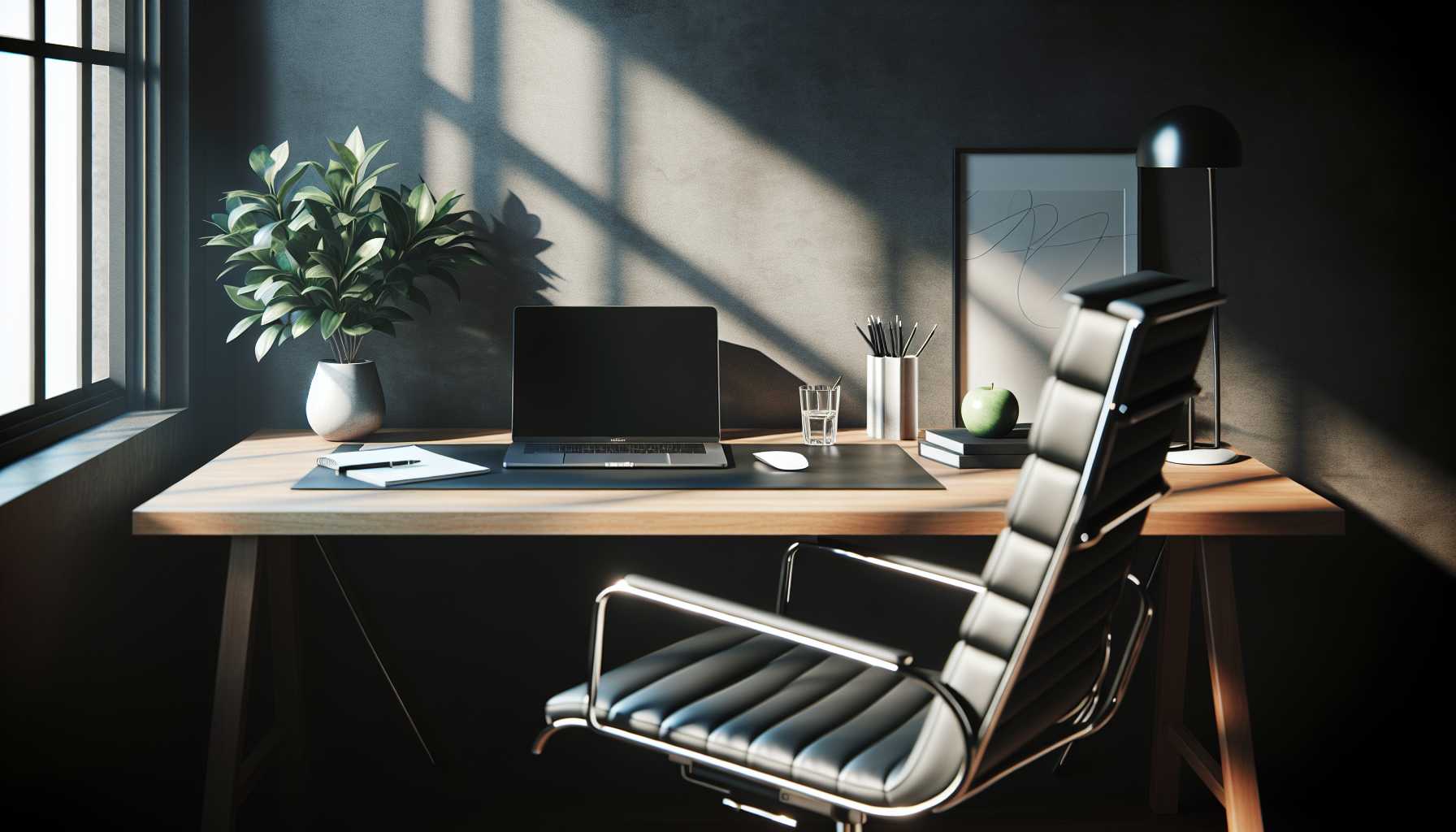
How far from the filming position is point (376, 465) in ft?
7.39

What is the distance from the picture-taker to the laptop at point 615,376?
2551 millimetres

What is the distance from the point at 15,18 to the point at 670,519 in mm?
1495

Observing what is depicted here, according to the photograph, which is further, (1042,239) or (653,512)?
(1042,239)

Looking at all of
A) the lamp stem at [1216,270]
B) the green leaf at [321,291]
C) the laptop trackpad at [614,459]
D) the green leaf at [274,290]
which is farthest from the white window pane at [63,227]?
the lamp stem at [1216,270]

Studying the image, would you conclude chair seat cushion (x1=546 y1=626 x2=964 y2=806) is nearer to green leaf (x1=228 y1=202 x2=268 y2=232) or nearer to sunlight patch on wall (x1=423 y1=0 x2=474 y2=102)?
green leaf (x1=228 y1=202 x2=268 y2=232)

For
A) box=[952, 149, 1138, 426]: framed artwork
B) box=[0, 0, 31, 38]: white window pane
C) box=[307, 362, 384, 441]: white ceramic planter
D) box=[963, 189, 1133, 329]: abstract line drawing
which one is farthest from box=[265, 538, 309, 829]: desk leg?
box=[963, 189, 1133, 329]: abstract line drawing

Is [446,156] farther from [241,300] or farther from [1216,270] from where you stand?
[1216,270]

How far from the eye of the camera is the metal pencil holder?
2621 millimetres

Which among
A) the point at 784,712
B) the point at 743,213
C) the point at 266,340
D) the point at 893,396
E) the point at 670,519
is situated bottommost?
the point at 784,712

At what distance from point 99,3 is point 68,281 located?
61 cm

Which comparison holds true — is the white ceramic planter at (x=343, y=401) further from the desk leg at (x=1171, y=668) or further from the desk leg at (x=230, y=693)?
the desk leg at (x=1171, y=668)

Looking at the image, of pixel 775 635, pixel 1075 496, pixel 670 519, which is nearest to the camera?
pixel 1075 496

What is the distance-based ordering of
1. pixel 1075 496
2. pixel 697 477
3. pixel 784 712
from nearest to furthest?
pixel 1075 496 → pixel 784 712 → pixel 697 477

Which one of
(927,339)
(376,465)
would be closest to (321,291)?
(376,465)
